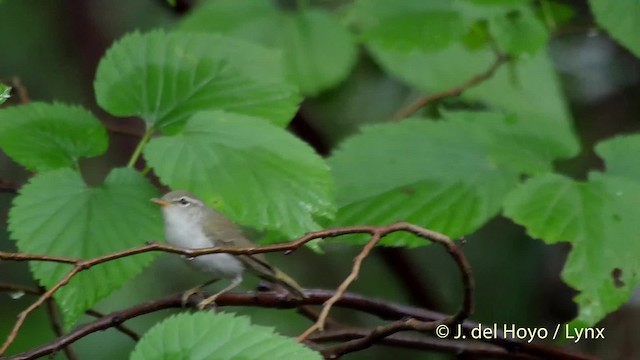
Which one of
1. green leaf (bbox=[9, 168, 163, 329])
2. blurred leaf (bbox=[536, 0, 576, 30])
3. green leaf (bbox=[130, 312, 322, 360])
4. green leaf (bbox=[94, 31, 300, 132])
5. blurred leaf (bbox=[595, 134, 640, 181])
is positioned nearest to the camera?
green leaf (bbox=[130, 312, 322, 360])

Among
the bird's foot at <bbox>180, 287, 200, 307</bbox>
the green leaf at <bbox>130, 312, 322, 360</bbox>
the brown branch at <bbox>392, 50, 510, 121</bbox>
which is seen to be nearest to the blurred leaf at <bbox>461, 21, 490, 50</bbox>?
the brown branch at <bbox>392, 50, 510, 121</bbox>

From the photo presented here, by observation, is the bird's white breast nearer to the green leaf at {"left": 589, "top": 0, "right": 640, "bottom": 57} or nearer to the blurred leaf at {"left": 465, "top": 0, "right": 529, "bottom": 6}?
the blurred leaf at {"left": 465, "top": 0, "right": 529, "bottom": 6}

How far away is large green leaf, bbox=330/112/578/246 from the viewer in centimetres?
202

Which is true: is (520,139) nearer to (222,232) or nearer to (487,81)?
(222,232)

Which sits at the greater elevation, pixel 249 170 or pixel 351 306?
pixel 249 170

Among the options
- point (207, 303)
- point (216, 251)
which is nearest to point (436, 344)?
point (207, 303)

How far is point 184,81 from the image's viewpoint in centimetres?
200

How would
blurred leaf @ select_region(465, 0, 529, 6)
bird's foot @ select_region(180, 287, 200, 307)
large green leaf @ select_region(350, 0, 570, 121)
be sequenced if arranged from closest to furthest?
bird's foot @ select_region(180, 287, 200, 307)
blurred leaf @ select_region(465, 0, 529, 6)
large green leaf @ select_region(350, 0, 570, 121)

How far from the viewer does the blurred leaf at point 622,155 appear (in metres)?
2.09

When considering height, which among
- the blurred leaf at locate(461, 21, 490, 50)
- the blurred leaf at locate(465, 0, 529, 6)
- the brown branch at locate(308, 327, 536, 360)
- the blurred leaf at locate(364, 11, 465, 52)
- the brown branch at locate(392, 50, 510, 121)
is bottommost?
the brown branch at locate(308, 327, 536, 360)

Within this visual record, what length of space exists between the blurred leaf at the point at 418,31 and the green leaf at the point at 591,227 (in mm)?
612

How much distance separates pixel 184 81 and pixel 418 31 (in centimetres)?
76

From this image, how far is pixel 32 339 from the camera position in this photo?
143 inches

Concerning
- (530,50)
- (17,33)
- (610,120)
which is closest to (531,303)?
(610,120)
